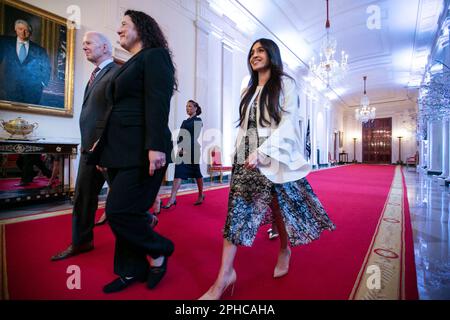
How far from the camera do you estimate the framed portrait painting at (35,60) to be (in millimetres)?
3203

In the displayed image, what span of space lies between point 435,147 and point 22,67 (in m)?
11.5

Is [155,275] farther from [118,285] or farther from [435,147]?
[435,147]

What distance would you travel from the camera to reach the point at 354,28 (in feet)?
28.1

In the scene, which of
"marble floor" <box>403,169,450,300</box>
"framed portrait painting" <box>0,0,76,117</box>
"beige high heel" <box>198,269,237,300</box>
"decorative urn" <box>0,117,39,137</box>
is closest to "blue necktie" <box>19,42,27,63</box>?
"framed portrait painting" <box>0,0,76,117</box>

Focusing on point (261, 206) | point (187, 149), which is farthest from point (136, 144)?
point (187, 149)

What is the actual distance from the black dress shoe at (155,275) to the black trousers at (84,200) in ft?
2.45

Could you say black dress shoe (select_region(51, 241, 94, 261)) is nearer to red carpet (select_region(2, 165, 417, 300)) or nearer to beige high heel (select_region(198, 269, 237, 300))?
red carpet (select_region(2, 165, 417, 300))

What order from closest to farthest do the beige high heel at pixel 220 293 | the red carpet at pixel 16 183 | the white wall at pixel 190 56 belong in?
the beige high heel at pixel 220 293, the red carpet at pixel 16 183, the white wall at pixel 190 56

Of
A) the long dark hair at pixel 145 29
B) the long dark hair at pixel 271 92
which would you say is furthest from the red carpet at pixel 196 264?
the long dark hair at pixel 145 29

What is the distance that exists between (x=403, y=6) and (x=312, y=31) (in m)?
2.73

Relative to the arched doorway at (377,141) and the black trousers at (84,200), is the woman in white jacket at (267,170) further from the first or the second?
the arched doorway at (377,141)

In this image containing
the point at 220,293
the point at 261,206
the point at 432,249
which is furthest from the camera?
the point at 432,249

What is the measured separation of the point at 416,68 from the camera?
11.8m

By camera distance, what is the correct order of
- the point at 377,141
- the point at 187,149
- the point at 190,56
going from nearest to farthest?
1. the point at 187,149
2. the point at 190,56
3. the point at 377,141
